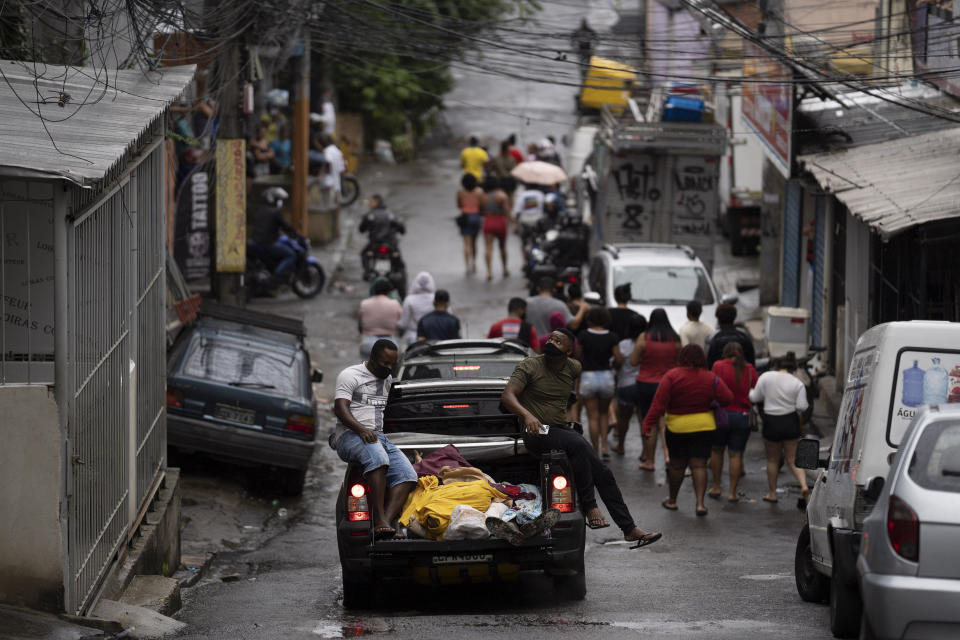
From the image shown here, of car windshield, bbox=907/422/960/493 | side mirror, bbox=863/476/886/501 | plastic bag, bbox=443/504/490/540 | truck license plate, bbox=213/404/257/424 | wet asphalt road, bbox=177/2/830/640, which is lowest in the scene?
wet asphalt road, bbox=177/2/830/640

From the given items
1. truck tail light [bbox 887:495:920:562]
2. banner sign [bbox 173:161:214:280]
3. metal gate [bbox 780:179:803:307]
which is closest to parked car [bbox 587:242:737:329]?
metal gate [bbox 780:179:803:307]

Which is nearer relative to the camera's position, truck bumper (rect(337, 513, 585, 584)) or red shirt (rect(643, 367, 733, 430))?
truck bumper (rect(337, 513, 585, 584))

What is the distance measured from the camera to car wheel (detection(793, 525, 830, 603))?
29.7 feet

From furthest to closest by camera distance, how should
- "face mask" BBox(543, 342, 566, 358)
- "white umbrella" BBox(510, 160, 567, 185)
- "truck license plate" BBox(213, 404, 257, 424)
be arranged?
"white umbrella" BBox(510, 160, 567, 185) < "truck license plate" BBox(213, 404, 257, 424) < "face mask" BBox(543, 342, 566, 358)

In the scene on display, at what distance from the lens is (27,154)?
280 inches

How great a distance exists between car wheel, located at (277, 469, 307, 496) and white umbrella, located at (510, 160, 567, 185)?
557 inches

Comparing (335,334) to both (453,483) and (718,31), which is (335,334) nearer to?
(718,31)

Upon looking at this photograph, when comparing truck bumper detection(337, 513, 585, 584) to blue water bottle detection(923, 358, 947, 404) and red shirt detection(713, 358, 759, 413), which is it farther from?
red shirt detection(713, 358, 759, 413)

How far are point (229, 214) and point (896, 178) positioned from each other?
8.17 m

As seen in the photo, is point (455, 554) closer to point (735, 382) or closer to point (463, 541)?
point (463, 541)

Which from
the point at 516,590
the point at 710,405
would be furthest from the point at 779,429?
the point at 516,590

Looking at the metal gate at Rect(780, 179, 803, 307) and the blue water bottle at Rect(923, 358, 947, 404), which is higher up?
the metal gate at Rect(780, 179, 803, 307)

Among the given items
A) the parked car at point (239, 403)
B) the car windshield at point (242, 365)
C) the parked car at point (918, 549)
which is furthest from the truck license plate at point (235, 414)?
the parked car at point (918, 549)

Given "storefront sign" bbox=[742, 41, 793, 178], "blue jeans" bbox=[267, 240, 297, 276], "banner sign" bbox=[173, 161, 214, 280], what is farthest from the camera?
"blue jeans" bbox=[267, 240, 297, 276]
